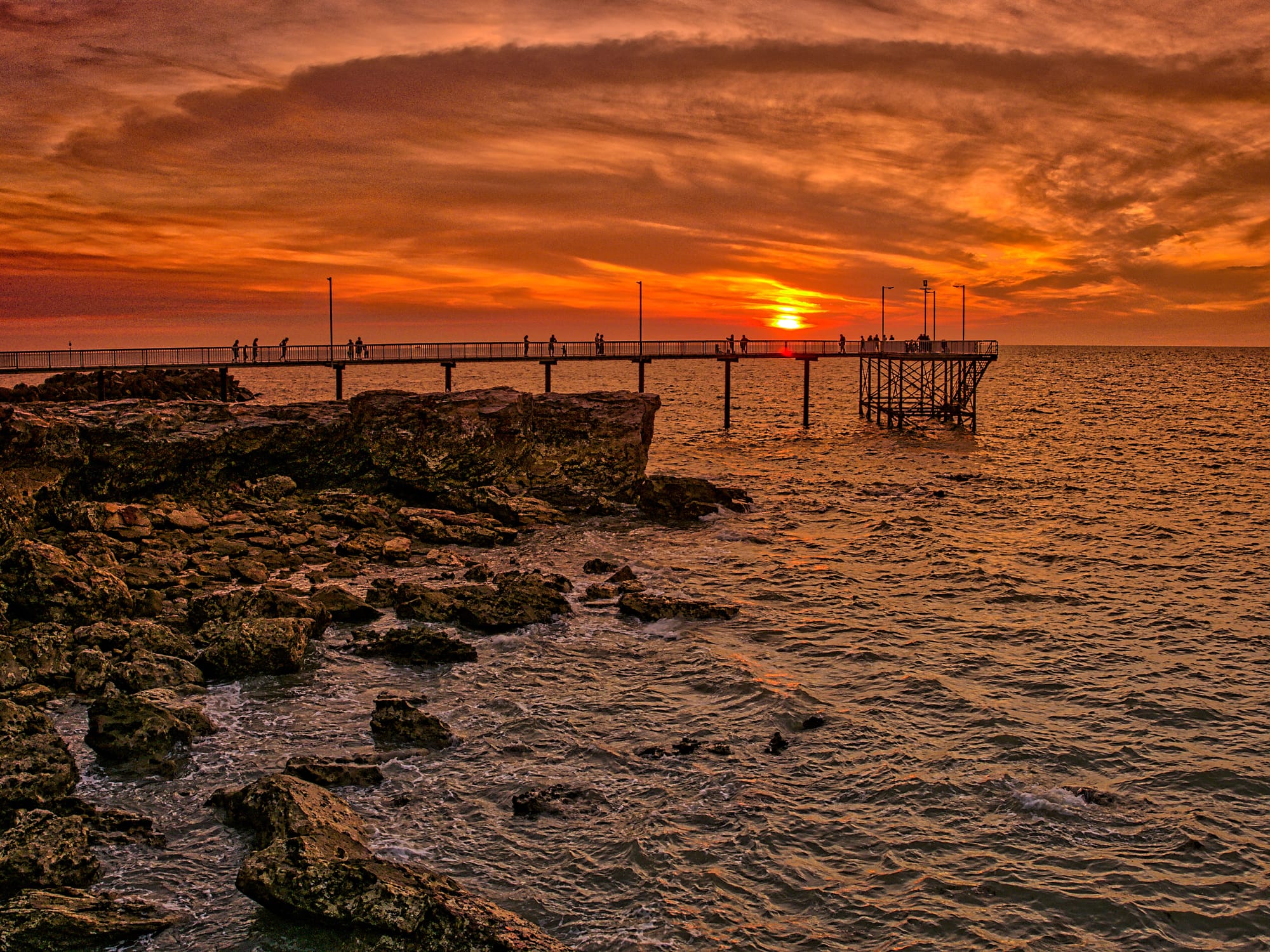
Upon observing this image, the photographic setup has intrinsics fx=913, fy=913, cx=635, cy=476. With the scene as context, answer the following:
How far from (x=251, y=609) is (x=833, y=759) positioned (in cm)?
1405

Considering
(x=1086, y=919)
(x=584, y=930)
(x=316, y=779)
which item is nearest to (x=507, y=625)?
(x=316, y=779)

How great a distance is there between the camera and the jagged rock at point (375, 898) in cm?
1033

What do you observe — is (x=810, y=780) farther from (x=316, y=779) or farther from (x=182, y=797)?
(x=182, y=797)

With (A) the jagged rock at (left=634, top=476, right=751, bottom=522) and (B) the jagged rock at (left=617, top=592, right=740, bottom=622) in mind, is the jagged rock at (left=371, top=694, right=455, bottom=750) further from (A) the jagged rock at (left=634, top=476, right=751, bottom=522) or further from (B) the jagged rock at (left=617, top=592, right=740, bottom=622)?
(A) the jagged rock at (left=634, top=476, right=751, bottom=522)

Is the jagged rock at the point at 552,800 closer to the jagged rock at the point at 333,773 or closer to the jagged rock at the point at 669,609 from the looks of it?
the jagged rock at the point at 333,773

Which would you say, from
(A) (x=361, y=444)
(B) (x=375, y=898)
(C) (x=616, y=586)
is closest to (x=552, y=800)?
(B) (x=375, y=898)

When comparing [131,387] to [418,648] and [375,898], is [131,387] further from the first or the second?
[375,898]

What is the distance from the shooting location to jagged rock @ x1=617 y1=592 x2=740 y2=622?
2405cm

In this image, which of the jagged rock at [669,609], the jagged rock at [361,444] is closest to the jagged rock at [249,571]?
the jagged rock at [361,444]

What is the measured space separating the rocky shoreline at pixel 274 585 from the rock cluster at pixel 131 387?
37154 millimetres

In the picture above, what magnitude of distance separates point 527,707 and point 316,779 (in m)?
4.71

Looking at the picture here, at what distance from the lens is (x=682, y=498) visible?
39.2 metres

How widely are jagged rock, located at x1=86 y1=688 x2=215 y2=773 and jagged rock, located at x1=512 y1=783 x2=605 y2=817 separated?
582 cm

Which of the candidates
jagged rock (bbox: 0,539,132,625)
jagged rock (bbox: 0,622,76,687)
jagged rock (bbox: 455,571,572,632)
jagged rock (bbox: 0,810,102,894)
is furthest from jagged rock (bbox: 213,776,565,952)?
jagged rock (bbox: 0,539,132,625)
